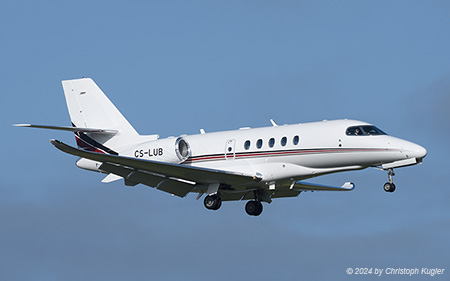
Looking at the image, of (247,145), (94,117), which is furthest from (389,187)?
(94,117)

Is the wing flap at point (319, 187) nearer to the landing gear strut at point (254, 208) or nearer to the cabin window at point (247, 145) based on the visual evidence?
the landing gear strut at point (254, 208)

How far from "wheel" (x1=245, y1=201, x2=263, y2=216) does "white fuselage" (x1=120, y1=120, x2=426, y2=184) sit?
2964 mm

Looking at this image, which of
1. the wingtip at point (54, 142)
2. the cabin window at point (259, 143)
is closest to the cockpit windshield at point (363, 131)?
the cabin window at point (259, 143)

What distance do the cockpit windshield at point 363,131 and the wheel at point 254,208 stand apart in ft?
19.3

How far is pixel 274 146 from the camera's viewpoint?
99.6 feet

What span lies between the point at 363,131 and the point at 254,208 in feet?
20.8

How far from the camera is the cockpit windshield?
29.3 meters

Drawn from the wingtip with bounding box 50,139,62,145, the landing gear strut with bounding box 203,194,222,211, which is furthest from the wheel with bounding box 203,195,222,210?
the wingtip with bounding box 50,139,62,145

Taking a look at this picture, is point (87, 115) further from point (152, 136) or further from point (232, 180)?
point (232, 180)

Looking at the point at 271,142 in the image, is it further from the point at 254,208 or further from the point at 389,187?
the point at 389,187

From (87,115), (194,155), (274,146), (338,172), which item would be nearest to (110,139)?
(87,115)

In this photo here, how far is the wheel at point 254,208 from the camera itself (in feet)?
111

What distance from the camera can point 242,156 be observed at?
31047 mm

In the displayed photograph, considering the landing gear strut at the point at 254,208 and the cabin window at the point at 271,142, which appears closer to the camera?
the cabin window at the point at 271,142
